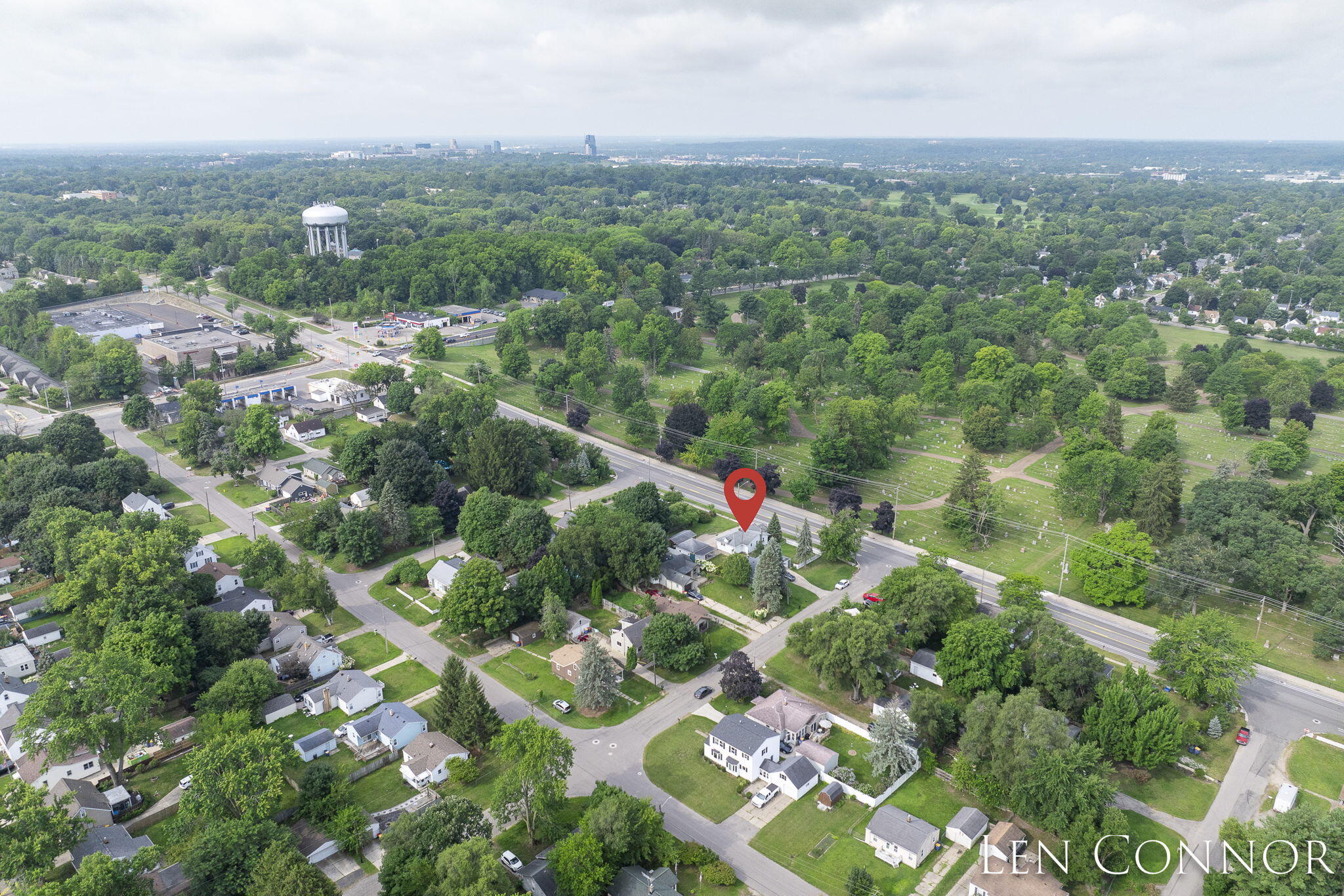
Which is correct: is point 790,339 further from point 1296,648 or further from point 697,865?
point 697,865

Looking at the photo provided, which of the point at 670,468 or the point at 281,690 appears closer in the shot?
the point at 281,690

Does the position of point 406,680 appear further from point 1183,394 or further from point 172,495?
point 1183,394

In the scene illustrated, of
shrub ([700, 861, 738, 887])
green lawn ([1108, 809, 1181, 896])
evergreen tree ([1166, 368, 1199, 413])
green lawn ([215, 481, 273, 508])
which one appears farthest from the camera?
evergreen tree ([1166, 368, 1199, 413])

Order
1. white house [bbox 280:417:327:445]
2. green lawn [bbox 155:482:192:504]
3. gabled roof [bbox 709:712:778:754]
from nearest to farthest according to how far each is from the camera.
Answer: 1. gabled roof [bbox 709:712:778:754]
2. green lawn [bbox 155:482:192:504]
3. white house [bbox 280:417:327:445]

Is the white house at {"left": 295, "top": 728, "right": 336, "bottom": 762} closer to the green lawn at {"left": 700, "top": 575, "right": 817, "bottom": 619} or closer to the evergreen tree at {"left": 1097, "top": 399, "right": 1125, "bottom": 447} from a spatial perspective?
the green lawn at {"left": 700, "top": 575, "right": 817, "bottom": 619}

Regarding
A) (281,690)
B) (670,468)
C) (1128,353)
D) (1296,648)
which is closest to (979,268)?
(1128,353)

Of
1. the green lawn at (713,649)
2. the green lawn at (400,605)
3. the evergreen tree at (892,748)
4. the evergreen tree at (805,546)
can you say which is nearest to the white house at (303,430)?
the green lawn at (400,605)

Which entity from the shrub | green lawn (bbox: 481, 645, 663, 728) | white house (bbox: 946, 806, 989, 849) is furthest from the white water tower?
white house (bbox: 946, 806, 989, 849)

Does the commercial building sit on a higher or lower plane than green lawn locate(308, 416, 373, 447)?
higher
